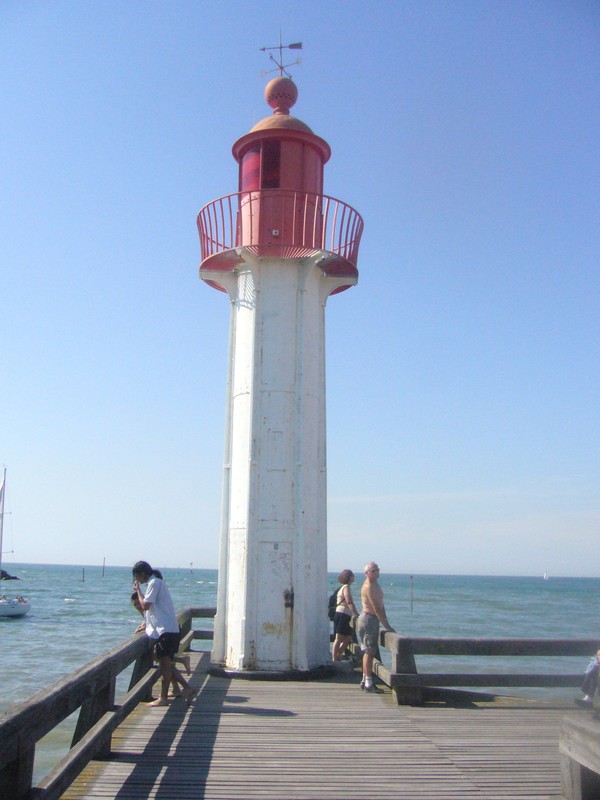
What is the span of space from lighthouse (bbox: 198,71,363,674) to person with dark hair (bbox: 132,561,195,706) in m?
1.76

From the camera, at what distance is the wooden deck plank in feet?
17.6

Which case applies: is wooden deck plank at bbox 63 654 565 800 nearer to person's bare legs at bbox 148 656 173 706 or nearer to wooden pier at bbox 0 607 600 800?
wooden pier at bbox 0 607 600 800

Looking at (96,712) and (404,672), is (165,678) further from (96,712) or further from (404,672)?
(404,672)

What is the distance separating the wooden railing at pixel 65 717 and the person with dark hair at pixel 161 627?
15 centimetres

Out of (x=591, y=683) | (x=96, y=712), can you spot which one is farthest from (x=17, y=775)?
(x=591, y=683)

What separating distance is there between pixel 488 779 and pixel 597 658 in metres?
3.04

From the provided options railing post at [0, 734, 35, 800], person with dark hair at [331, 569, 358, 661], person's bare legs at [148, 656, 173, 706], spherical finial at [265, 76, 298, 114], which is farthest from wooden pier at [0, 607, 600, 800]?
spherical finial at [265, 76, 298, 114]

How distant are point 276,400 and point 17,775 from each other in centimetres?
662

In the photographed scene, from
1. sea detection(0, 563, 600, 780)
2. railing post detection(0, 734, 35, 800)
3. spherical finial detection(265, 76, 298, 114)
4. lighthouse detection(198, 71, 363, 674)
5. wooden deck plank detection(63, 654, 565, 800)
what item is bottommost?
sea detection(0, 563, 600, 780)

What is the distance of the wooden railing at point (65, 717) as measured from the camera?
3.87 metres

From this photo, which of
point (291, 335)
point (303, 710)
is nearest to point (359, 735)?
point (303, 710)

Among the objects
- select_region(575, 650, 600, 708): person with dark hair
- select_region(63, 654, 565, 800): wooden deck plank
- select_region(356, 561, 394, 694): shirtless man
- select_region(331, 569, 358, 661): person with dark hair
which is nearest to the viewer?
select_region(63, 654, 565, 800): wooden deck plank

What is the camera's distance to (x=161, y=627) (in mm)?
7781

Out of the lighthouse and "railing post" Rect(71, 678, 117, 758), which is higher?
the lighthouse
